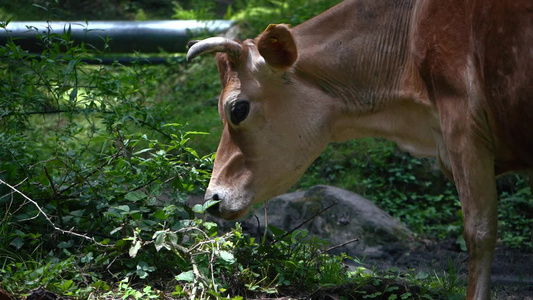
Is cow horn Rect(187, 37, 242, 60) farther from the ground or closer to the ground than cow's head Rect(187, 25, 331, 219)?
farther from the ground

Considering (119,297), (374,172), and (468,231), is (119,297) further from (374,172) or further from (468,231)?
(374,172)

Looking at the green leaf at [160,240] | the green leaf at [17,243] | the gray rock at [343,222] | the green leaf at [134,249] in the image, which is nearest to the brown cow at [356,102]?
the green leaf at [160,240]

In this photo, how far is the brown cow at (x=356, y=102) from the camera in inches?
158

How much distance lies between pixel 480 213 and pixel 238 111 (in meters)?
1.65

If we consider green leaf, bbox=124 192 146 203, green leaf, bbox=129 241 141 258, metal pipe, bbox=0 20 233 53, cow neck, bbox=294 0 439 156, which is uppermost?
cow neck, bbox=294 0 439 156

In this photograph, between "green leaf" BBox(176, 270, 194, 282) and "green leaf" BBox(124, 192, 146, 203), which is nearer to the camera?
"green leaf" BBox(176, 270, 194, 282)

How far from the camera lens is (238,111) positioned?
15.3 feet

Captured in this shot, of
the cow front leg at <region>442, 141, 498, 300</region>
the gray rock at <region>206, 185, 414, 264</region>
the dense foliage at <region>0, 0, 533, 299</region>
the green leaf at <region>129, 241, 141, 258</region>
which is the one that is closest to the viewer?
the cow front leg at <region>442, 141, 498, 300</region>

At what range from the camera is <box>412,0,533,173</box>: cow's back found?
3.73m

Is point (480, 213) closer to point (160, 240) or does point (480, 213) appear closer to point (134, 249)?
point (160, 240)

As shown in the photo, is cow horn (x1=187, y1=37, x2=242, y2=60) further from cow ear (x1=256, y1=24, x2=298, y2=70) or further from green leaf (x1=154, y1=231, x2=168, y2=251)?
green leaf (x1=154, y1=231, x2=168, y2=251)

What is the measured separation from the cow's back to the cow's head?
0.89m

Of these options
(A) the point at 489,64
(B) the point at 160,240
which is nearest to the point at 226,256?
(B) the point at 160,240

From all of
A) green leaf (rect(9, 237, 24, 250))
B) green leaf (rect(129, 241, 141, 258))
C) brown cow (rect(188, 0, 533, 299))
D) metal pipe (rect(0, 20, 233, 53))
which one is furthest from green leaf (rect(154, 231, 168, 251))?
metal pipe (rect(0, 20, 233, 53))
